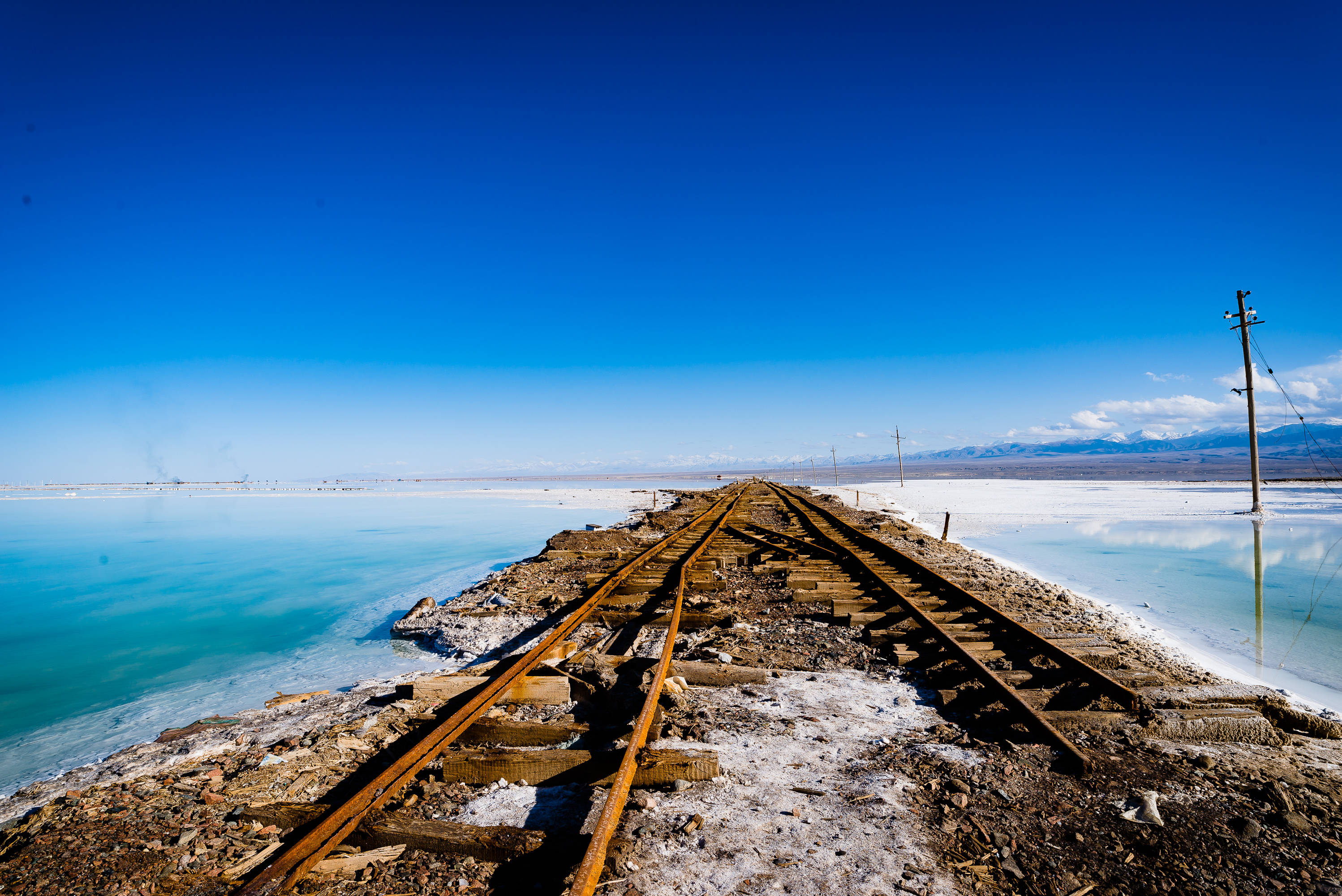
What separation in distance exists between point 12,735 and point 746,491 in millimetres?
44146

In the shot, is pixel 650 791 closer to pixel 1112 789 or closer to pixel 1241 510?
pixel 1112 789

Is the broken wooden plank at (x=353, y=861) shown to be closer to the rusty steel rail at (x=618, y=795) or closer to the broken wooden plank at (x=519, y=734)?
the rusty steel rail at (x=618, y=795)

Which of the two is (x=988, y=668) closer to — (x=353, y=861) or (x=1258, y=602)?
(x=353, y=861)

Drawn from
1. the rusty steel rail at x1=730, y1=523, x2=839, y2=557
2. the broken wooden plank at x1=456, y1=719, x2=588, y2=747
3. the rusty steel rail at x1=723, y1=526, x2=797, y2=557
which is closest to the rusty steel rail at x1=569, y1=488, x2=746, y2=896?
the broken wooden plank at x1=456, y1=719, x2=588, y2=747

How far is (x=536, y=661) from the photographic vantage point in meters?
5.48

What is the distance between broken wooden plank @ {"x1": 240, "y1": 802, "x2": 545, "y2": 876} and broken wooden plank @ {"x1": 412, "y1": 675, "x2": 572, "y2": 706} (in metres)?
1.76

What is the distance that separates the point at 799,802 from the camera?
136 inches

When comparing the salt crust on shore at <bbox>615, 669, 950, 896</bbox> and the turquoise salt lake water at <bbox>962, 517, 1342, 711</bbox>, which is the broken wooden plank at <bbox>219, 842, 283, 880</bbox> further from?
the turquoise salt lake water at <bbox>962, 517, 1342, 711</bbox>

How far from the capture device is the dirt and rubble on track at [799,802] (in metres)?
2.80

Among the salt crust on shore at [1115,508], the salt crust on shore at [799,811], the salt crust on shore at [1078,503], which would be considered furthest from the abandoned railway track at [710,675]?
the salt crust on shore at [1078,503]

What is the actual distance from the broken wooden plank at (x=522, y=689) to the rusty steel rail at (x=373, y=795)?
3.9 inches

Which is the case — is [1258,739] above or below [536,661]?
below

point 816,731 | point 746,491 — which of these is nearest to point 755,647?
point 816,731

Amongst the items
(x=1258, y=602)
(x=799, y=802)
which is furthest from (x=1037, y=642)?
(x=1258, y=602)
